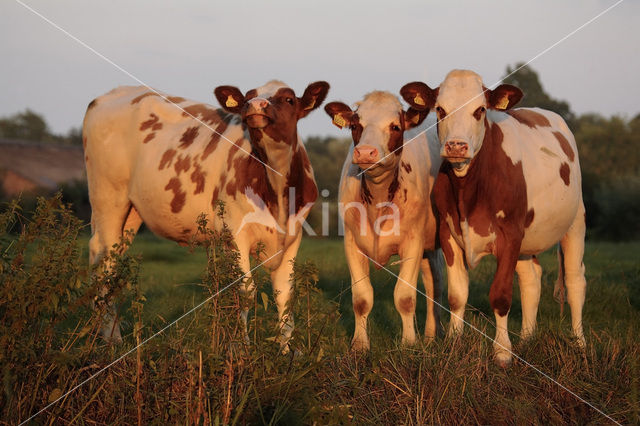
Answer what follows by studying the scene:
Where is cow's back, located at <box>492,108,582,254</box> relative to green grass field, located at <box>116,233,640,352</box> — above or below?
above

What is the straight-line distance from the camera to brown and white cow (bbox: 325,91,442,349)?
730 centimetres

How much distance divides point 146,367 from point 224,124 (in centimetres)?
404

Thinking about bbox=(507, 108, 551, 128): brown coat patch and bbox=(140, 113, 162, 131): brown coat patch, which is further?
bbox=(140, 113, 162, 131): brown coat patch

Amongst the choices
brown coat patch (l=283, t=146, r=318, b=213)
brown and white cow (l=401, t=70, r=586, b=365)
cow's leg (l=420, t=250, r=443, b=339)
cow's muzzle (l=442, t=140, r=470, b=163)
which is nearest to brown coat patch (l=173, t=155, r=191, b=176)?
brown coat patch (l=283, t=146, r=318, b=213)

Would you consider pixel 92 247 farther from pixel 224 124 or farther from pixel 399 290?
pixel 399 290

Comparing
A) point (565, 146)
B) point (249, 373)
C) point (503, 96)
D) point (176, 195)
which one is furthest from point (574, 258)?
point (249, 373)

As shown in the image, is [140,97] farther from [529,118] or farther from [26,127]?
[26,127]

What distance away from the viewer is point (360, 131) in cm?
747

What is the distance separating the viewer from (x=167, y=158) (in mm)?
8500

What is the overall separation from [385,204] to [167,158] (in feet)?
8.91

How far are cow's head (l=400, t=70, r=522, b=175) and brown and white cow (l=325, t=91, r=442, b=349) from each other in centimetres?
29

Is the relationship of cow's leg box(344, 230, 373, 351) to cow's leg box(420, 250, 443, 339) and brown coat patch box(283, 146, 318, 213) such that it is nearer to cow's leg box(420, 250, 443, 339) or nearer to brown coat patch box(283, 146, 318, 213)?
brown coat patch box(283, 146, 318, 213)

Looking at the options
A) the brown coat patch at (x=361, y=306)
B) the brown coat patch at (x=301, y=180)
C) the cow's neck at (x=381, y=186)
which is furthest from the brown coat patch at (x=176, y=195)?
the brown coat patch at (x=361, y=306)

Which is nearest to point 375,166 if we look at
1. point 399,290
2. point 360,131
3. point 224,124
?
point 360,131
